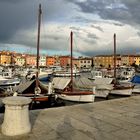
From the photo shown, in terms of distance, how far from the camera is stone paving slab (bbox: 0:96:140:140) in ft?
21.8

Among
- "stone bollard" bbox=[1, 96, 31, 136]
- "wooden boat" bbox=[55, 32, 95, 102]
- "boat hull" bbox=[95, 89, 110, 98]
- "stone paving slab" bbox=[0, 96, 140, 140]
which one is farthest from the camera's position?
"boat hull" bbox=[95, 89, 110, 98]

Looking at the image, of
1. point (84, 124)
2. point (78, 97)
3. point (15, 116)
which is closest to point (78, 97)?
point (78, 97)

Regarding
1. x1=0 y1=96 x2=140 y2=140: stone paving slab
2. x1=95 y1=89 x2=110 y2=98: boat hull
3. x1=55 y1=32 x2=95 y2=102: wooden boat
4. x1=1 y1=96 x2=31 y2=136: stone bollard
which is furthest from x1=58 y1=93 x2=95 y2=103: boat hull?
x1=1 y1=96 x2=31 y2=136: stone bollard

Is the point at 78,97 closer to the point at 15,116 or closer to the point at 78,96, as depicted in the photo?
the point at 78,96

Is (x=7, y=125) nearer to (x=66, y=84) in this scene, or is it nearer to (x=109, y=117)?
(x=109, y=117)

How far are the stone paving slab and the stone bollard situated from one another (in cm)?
19

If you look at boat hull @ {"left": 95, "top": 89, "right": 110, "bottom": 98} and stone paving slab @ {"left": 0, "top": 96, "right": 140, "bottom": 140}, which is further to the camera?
boat hull @ {"left": 95, "top": 89, "right": 110, "bottom": 98}

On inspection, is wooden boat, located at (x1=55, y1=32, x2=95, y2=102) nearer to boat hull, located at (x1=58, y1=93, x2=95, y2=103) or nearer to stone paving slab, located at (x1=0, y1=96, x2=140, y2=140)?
boat hull, located at (x1=58, y1=93, x2=95, y2=103)

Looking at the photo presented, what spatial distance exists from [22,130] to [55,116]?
261 cm

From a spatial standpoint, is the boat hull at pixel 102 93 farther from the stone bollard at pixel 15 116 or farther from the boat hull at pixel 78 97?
the stone bollard at pixel 15 116

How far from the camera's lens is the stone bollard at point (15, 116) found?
21.0 ft

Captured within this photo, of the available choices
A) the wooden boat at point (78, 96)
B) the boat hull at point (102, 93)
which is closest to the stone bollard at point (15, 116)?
the wooden boat at point (78, 96)

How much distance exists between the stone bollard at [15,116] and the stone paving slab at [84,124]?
19 cm

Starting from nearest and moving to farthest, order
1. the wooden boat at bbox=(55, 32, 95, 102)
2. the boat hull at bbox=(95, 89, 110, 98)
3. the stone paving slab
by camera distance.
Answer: the stone paving slab < the wooden boat at bbox=(55, 32, 95, 102) < the boat hull at bbox=(95, 89, 110, 98)
